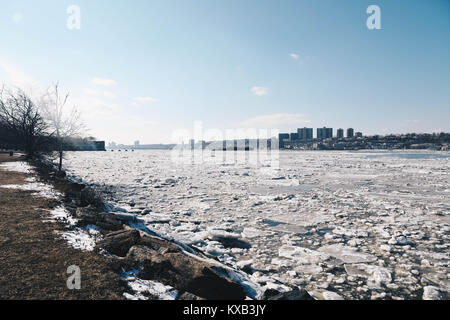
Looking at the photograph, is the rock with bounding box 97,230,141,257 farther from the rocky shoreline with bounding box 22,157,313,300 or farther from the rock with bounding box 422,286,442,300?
the rock with bounding box 422,286,442,300

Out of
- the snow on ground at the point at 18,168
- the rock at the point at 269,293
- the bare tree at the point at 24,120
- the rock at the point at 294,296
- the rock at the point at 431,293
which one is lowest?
the rock at the point at 431,293

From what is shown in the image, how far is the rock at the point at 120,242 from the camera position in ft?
11.8

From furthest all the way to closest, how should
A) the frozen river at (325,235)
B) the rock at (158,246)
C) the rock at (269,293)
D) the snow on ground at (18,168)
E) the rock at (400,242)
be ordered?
the snow on ground at (18,168) → the rock at (400,242) → the rock at (158,246) → the frozen river at (325,235) → the rock at (269,293)

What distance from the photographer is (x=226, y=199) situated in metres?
9.41

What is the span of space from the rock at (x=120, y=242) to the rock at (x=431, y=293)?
14.0 feet

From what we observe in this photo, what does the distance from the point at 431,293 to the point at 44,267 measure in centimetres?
513

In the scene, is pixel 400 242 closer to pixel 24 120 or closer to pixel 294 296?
pixel 294 296

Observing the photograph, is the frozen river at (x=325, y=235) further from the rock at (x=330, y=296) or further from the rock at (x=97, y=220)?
the rock at (x=97, y=220)

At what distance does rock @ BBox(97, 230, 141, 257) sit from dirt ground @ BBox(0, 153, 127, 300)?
280mm

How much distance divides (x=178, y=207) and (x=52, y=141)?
1505 centimetres

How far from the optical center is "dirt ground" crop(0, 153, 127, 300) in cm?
245

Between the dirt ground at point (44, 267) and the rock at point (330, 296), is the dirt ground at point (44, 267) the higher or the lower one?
the higher one

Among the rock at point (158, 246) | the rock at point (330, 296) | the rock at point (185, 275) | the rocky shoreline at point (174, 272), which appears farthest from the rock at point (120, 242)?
the rock at point (330, 296)
